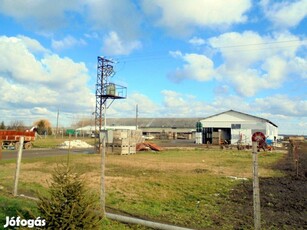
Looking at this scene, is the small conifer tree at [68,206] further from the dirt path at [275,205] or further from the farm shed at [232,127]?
the farm shed at [232,127]

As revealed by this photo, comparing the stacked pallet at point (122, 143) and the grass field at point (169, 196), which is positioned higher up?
the stacked pallet at point (122, 143)

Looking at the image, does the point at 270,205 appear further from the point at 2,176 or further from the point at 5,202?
the point at 2,176

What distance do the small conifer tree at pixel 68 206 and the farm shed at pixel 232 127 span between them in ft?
155

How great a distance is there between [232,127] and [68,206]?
51.9 metres

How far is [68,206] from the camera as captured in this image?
500cm

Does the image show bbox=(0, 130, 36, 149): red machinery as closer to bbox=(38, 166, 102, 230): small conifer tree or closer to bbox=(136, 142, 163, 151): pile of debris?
bbox=(136, 142, 163, 151): pile of debris

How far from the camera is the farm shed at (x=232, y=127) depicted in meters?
52.7

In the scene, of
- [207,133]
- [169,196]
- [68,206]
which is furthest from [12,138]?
[207,133]

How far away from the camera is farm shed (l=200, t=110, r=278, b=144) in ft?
173

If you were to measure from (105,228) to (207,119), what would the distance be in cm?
5189

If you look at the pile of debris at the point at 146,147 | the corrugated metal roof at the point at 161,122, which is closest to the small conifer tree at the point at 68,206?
the pile of debris at the point at 146,147

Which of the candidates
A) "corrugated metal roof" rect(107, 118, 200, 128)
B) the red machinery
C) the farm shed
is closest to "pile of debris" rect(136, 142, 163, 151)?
the red machinery

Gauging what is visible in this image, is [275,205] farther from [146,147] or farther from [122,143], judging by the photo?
[146,147]

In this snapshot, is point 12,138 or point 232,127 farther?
point 232,127
